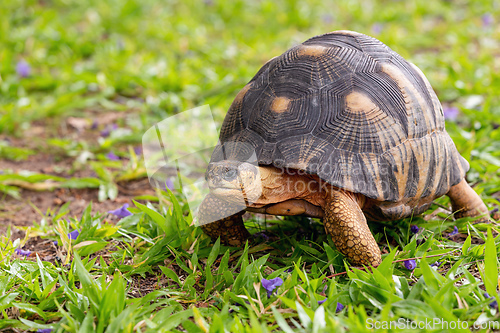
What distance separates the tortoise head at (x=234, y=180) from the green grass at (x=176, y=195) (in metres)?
0.40

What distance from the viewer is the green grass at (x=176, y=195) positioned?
2.08 m

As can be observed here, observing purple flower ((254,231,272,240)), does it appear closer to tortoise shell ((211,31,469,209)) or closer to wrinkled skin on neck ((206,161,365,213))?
wrinkled skin on neck ((206,161,365,213))

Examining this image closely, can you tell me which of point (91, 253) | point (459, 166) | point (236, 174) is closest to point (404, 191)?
point (459, 166)

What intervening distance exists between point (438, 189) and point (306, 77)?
110 cm

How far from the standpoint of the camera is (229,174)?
88.8 inches

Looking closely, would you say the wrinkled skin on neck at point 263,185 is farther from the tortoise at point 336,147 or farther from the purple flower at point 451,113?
the purple flower at point 451,113

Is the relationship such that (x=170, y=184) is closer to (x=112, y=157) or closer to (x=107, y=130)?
(x=112, y=157)

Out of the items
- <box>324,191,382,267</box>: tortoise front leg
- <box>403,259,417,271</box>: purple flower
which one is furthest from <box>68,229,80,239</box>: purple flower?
<box>403,259,417,271</box>: purple flower

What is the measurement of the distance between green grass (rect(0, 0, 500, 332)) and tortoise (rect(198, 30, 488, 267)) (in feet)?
0.76

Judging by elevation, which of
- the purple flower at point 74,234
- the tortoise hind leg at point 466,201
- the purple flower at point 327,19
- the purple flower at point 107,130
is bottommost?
the purple flower at point 74,234

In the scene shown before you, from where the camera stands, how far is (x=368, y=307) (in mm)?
2082

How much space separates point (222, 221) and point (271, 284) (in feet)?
1.96

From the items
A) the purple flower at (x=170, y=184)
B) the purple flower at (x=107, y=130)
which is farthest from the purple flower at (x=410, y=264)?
the purple flower at (x=107, y=130)

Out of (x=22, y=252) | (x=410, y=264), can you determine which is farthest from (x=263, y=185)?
(x=22, y=252)
